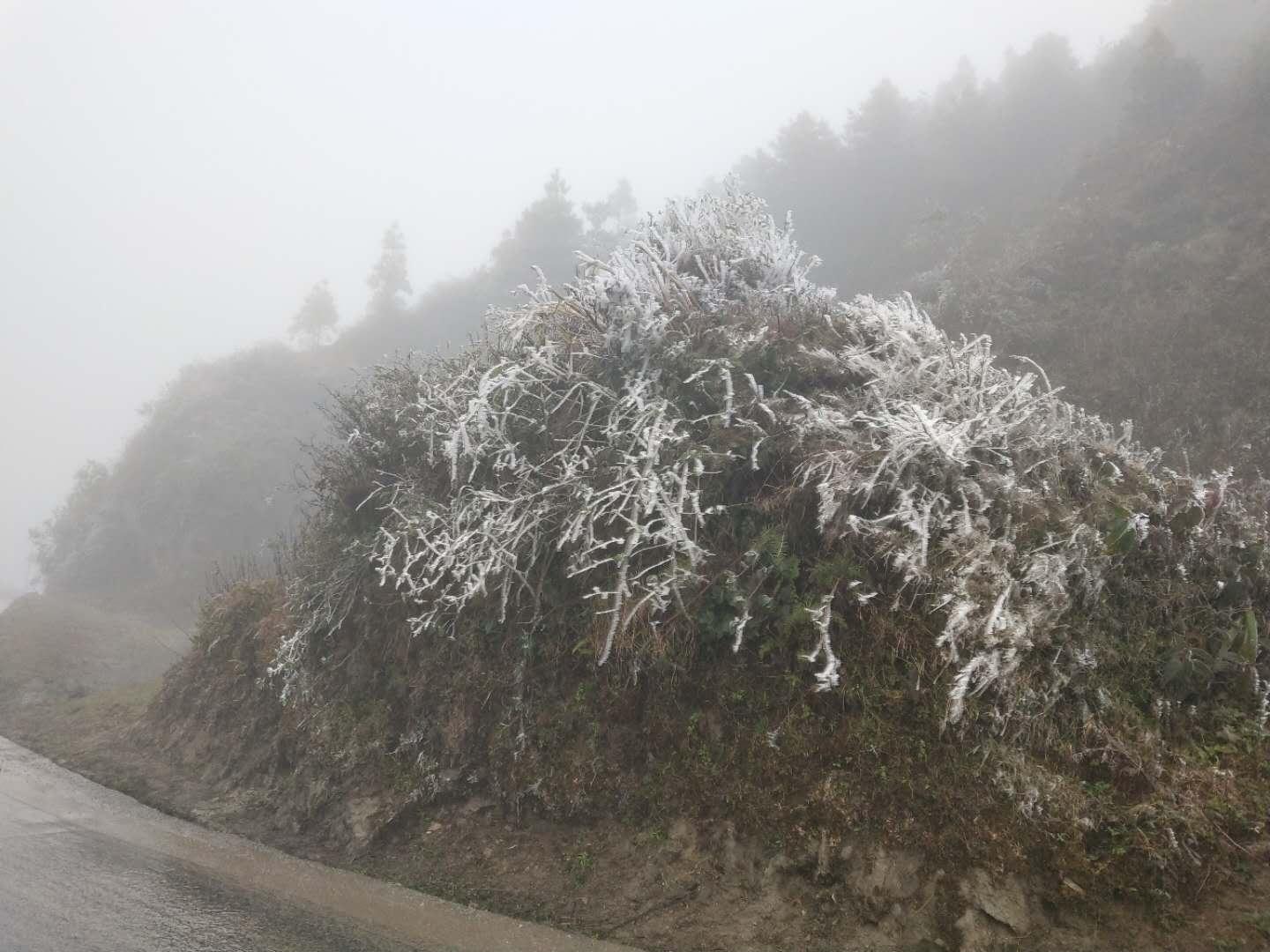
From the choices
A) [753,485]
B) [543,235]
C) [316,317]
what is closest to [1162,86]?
[753,485]

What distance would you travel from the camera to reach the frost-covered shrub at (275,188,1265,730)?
3926 millimetres

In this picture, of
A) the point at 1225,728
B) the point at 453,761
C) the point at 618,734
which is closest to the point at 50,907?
the point at 453,761

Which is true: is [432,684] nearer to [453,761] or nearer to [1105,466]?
[453,761]

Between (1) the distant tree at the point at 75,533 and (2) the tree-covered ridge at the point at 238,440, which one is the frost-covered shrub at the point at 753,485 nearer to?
(2) the tree-covered ridge at the point at 238,440

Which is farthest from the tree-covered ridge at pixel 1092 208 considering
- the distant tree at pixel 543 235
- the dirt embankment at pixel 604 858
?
the distant tree at pixel 543 235

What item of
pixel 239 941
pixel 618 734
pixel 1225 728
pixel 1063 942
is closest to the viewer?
pixel 1063 942

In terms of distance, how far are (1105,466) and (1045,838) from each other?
8.97ft

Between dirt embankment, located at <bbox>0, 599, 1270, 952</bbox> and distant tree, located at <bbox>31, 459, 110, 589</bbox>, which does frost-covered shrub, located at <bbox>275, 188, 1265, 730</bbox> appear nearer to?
dirt embankment, located at <bbox>0, 599, 1270, 952</bbox>

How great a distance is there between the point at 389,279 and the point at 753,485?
3436 centimetres

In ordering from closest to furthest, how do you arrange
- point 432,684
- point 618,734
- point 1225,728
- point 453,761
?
point 1225,728 < point 618,734 < point 453,761 < point 432,684

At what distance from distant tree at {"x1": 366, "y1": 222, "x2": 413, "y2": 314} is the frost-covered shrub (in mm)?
30165

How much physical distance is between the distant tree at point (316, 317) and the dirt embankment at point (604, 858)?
1198 inches

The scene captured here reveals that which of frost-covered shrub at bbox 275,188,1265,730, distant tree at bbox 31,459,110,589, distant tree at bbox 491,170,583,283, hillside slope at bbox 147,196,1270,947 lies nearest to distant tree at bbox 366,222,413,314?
distant tree at bbox 491,170,583,283

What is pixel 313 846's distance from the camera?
5.28m
